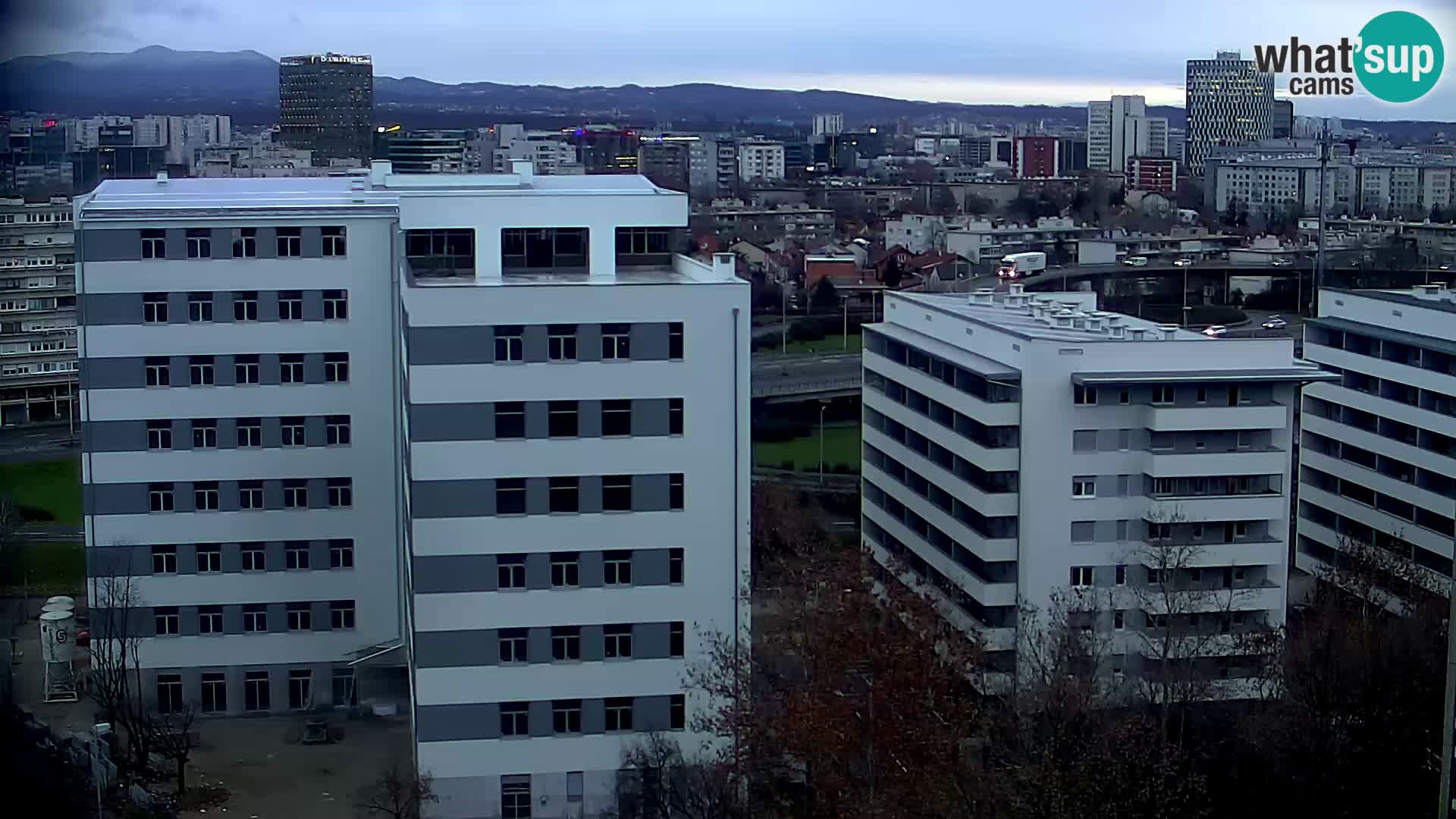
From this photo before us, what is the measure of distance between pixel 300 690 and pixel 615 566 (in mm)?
1790

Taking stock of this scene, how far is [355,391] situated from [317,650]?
87 cm

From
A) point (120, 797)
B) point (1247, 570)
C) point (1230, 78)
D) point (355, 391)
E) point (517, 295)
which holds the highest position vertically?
point (1230, 78)

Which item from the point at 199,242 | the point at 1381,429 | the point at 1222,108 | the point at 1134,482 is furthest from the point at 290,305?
the point at 1222,108

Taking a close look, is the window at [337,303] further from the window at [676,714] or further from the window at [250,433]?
the window at [676,714]

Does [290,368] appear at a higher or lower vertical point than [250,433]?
higher

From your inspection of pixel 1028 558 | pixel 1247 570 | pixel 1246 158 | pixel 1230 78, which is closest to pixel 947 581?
pixel 1028 558

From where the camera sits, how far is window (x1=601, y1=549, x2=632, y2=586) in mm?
4543

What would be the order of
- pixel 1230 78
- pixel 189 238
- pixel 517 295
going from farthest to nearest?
pixel 1230 78 < pixel 189 238 < pixel 517 295

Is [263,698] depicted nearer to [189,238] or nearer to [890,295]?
[189,238]

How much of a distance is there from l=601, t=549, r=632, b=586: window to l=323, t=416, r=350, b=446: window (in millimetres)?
1567

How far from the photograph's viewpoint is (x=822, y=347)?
13398 millimetres

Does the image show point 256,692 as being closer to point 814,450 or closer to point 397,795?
point 397,795

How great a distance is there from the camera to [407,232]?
17.4 ft

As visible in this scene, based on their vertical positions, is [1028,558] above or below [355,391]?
below
